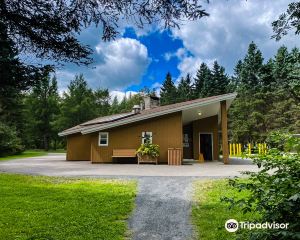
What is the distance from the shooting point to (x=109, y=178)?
11.4m

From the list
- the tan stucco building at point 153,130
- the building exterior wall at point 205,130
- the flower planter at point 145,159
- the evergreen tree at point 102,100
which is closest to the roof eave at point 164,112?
the tan stucco building at point 153,130

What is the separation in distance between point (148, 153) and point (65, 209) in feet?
37.4

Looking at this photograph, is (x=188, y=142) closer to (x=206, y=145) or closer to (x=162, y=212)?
(x=206, y=145)

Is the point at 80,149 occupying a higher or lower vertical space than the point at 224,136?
lower

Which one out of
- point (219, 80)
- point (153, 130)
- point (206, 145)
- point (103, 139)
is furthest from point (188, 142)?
point (219, 80)

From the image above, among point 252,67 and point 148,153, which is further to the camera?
point 252,67

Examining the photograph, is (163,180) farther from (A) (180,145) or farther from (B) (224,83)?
(B) (224,83)

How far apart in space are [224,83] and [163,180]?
44832mm

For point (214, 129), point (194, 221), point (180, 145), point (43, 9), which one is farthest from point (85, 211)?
point (214, 129)

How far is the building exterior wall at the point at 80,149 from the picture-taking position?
2270 centimetres

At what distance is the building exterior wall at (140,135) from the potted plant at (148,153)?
559 millimetres

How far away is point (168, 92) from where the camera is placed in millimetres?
63062

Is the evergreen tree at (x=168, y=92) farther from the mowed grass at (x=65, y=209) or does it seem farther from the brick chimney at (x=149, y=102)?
the mowed grass at (x=65, y=209)

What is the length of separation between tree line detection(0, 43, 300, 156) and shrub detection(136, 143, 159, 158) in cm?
1339
